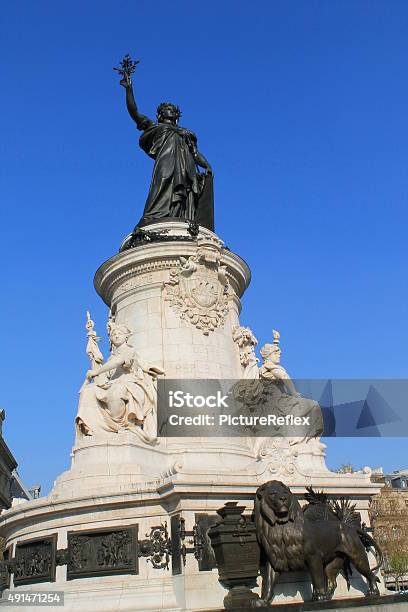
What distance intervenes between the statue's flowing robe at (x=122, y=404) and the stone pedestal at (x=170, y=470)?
1.02 feet

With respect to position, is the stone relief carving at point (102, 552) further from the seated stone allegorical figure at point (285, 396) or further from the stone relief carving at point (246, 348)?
the stone relief carving at point (246, 348)

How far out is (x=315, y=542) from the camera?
10.7 m

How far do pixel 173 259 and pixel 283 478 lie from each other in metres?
6.72

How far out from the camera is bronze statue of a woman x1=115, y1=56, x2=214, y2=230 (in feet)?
64.7

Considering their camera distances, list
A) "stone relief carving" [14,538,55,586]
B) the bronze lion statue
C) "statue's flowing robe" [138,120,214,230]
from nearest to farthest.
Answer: the bronze lion statue
"stone relief carving" [14,538,55,586]
"statue's flowing robe" [138,120,214,230]

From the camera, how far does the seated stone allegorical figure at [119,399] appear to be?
45.3ft

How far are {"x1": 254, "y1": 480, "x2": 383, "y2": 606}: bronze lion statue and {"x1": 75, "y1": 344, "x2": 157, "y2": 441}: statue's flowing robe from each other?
3797mm

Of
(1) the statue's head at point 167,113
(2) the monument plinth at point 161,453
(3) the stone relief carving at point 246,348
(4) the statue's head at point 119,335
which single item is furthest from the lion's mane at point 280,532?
(1) the statue's head at point 167,113

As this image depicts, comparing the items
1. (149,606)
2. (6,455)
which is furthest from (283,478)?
(6,455)

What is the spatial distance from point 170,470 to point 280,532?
7.80 ft

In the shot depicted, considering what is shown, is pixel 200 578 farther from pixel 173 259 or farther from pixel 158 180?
pixel 158 180

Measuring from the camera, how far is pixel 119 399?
13.9 meters

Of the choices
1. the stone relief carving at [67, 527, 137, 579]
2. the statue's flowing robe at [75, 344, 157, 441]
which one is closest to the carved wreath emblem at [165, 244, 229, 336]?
the statue's flowing robe at [75, 344, 157, 441]

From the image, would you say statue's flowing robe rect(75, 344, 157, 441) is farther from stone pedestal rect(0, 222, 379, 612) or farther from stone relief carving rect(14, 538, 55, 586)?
stone relief carving rect(14, 538, 55, 586)
